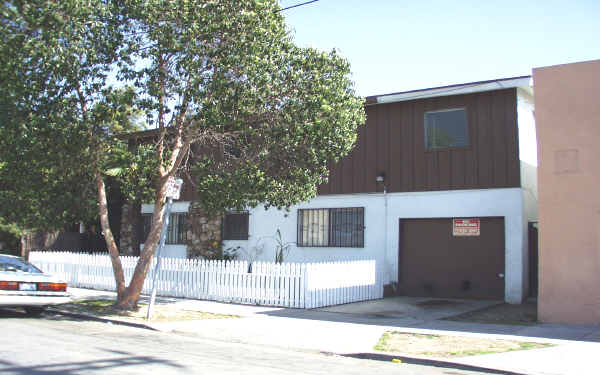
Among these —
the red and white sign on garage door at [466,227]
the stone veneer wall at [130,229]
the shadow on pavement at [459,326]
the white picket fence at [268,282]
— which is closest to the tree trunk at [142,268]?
the white picket fence at [268,282]

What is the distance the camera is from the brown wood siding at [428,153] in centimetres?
1505

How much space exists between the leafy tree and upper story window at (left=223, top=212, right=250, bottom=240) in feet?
21.5

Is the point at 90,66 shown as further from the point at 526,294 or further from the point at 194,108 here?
the point at 526,294

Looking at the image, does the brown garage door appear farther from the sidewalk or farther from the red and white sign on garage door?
the sidewalk

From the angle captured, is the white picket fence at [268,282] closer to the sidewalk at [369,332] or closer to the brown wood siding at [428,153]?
the sidewalk at [369,332]

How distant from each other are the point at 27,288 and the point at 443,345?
25.9 ft

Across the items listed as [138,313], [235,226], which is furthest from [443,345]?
[235,226]

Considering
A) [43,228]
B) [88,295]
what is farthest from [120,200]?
[43,228]

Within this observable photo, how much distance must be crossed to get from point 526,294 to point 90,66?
478 inches

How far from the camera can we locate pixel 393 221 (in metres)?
16.5

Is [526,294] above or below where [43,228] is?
below

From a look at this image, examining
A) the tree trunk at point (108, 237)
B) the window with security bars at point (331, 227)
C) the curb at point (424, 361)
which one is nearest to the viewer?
the curb at point (424, 361)

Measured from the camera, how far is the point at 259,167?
13.1 metres

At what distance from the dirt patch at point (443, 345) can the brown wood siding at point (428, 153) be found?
6.74 metres
